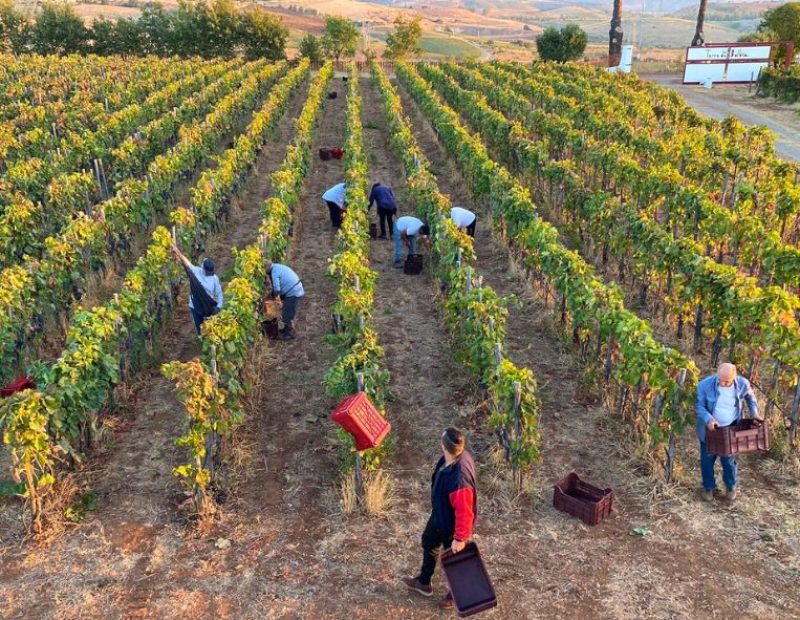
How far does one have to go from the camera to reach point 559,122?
19359mm

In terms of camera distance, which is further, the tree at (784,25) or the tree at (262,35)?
the tree at (262,35)

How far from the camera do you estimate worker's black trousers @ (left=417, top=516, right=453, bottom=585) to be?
5500mm

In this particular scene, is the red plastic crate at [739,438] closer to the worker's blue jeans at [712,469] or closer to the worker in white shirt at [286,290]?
the worker's blue jeans at [712,469]

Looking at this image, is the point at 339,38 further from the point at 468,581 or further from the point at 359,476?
the point at 468,581

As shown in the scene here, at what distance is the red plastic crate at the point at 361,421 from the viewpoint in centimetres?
631

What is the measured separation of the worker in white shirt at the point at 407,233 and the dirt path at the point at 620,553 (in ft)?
17.6

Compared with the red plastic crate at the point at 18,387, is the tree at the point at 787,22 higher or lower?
higher

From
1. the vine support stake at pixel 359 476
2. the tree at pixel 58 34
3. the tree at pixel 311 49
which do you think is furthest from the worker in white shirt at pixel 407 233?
the tree at pixel 58 34

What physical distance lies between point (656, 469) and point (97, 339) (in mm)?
6147

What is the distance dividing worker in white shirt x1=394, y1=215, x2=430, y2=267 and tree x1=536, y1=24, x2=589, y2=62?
36.6m

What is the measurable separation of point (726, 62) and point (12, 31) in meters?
46.1

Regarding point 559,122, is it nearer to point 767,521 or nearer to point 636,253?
point 636,253

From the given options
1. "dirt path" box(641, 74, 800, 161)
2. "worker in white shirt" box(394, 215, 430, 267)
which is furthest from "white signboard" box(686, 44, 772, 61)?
"worker in white shirt" box(394, 215, 430, 267)

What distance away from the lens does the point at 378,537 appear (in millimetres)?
6570
